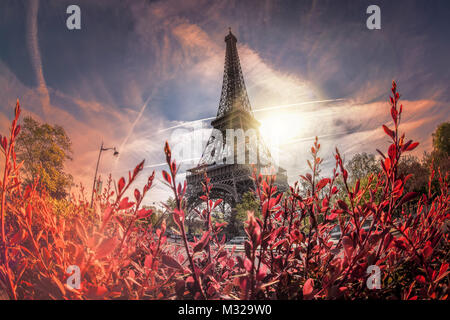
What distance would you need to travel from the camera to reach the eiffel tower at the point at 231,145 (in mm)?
22281

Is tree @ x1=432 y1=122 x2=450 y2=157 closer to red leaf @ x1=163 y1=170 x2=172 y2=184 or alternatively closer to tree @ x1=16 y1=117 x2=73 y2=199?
red leaf @ x1=163 y1=170 x2=172 y2=184

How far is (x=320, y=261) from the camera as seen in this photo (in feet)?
4.10

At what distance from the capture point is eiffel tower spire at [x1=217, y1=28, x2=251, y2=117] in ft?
90.8

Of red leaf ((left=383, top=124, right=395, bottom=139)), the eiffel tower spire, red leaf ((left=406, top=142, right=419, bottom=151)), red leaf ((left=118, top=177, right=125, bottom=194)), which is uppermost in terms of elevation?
the eiffel tower spire

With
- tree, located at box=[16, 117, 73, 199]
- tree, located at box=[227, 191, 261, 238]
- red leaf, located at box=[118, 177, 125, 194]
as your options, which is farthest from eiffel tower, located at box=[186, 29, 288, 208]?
red leaf, located at box=[118, 177, 125, 194]

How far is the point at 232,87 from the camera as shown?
2892cm

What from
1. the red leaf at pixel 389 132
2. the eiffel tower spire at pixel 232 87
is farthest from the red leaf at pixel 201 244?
the eiffel tower spire at pixel 232 87

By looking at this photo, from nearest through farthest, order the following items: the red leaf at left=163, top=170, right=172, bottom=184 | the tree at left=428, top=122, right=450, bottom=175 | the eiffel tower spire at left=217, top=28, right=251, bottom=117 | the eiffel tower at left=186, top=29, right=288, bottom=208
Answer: the red leaf at left=163, top=170, right=172, bottom=184 < the eiffel tower at left=186, top=29, right=288, bottom=208 < the tree at left=428, top=122, right=450, bottom=175 < the eiffel tower spire at left=217, top=28, right=251, bottom=117

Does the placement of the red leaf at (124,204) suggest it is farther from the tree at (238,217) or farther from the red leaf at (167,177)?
Result: the tree at (238,217)

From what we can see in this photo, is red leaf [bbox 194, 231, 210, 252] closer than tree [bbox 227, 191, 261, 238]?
Yes

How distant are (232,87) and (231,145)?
9420 millimetres

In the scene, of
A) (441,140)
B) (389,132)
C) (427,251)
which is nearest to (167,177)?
(389,132)

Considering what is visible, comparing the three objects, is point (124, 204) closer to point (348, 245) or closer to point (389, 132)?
point (348, 245)
